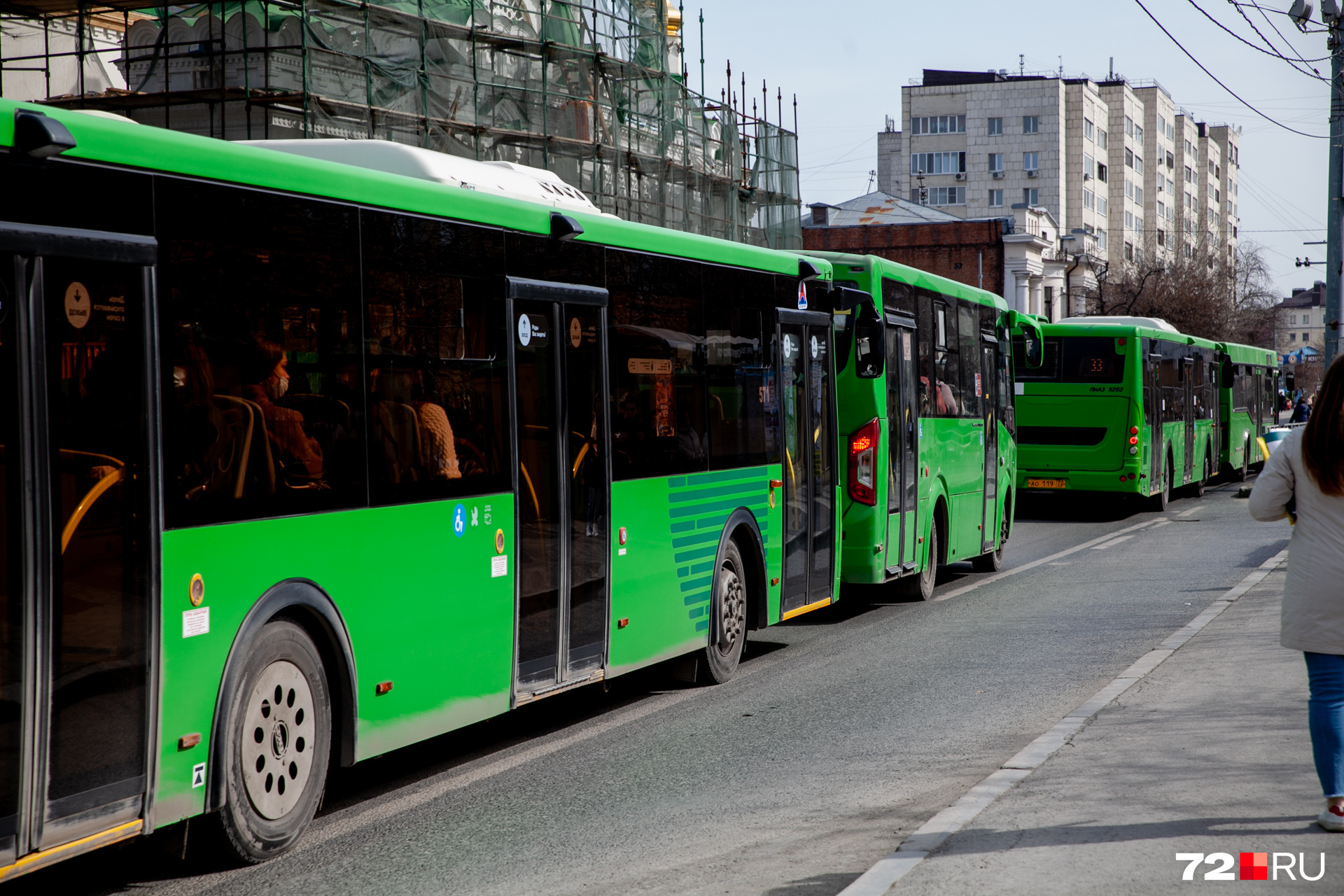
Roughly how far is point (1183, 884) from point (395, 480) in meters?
3.52

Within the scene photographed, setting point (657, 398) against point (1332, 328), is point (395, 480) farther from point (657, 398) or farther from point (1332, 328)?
point (1332, 328)

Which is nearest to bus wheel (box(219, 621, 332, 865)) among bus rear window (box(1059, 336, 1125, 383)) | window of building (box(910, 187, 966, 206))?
bus rear window (box(1059, 336, 1125, 383))

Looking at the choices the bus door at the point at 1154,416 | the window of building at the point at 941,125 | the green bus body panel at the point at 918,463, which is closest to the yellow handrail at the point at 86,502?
the green bus body panel at the point at 918,463

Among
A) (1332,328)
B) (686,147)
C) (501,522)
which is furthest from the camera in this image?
(686,147)

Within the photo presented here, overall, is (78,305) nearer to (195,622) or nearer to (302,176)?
(195,622)

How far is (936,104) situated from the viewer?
102 m

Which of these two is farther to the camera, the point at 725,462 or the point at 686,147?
the point at 686,147

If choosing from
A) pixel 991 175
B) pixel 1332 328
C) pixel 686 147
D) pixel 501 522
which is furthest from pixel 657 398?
pixel 991 175

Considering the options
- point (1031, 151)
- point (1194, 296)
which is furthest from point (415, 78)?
point (1031, 151)

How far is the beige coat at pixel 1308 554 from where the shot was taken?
5273 mm

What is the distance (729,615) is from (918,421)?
172 inches

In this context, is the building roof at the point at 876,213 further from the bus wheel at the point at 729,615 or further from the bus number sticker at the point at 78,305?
→ the bus number sticker at the point at 78,305

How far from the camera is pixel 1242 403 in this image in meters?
36.4

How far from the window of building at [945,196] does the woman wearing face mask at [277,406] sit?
100 m
